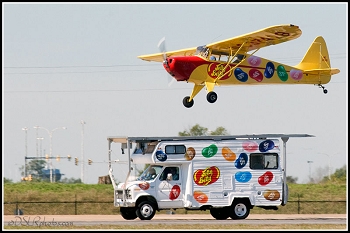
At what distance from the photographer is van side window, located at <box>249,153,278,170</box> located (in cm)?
3030

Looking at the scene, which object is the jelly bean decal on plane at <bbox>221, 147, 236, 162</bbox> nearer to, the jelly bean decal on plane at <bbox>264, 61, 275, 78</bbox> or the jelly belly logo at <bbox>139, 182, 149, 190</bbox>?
the jelly belly logo at <bbox>139, 182, 149, 190</bbox>

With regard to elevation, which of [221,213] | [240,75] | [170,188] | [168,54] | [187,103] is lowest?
[221,213]

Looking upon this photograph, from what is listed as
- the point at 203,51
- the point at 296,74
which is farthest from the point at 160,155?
the point at 296,74

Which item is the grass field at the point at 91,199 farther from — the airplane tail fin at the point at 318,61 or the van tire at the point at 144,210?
the van tire at the point at 144,210

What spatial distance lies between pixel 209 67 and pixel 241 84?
6.11 ft

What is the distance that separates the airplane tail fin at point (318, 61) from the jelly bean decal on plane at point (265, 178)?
28.2 feet

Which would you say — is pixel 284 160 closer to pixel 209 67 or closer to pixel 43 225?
pixel 209 67

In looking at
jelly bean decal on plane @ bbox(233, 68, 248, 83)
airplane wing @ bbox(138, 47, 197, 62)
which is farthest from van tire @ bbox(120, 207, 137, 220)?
airplane wing @ bbox(138, 47, 197, 62)

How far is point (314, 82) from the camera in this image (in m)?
38.1

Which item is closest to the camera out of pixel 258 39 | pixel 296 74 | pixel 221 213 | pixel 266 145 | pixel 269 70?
pixel 266 145

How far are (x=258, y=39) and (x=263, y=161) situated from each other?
6.69 m

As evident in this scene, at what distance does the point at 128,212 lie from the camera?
3077 centimetres

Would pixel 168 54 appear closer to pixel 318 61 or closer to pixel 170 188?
pixel 318 61

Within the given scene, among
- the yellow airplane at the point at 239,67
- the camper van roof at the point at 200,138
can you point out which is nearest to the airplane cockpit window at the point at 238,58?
the yellow airplane at the point at 239,67
